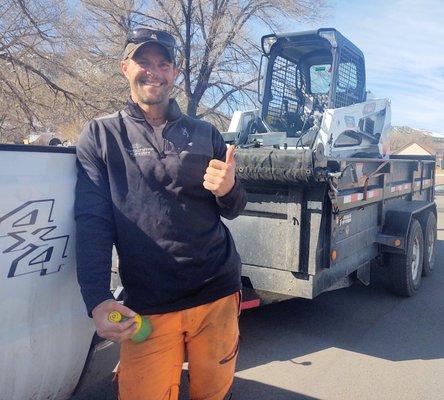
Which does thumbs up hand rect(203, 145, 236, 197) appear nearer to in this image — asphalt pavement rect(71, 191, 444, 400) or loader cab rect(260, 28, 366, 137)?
asphalt pavement rect(71, 191, 444, 400)

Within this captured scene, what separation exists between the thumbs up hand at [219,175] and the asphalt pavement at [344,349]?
6.60ft

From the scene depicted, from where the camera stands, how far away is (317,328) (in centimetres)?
497

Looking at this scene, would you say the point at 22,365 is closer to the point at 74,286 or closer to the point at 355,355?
the point at 74,286

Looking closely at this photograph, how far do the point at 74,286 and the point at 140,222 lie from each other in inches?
18.6

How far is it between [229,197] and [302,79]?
5.43 meters

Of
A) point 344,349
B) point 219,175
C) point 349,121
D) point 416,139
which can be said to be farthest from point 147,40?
point 416,139

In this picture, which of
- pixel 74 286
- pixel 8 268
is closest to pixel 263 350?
pixel 74 286

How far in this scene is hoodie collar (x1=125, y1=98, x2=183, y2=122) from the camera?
7.49 feet

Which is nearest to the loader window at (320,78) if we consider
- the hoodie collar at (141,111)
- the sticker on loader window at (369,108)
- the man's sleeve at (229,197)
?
the sticker on loader window at (369,108)

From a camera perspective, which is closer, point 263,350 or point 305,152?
point 305,152

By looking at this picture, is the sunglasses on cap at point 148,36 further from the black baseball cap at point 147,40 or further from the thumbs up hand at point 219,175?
the thumbs up hand at point 219,175

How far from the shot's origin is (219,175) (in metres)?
2.14

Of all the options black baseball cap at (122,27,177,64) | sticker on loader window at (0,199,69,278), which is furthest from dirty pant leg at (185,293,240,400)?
black baseball cap at (122,27,177,64)

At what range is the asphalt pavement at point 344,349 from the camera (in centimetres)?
369
